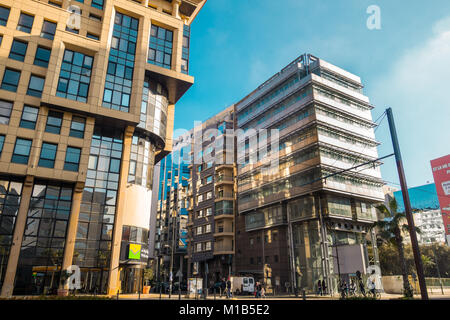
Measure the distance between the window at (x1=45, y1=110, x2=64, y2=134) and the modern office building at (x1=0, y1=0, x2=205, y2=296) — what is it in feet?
0.30

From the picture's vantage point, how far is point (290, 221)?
48.0m

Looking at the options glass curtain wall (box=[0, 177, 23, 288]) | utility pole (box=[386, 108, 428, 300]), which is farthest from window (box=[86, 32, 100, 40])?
utility pole (box=[386, 108, 428, 300])

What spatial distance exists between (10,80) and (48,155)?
8.84 metres

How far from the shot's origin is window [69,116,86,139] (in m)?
34.1

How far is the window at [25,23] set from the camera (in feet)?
114

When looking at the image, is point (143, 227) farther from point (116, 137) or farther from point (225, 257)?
point (225, 257)

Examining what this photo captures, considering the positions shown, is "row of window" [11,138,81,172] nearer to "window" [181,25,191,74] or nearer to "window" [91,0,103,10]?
"window" [181,25,191,74]

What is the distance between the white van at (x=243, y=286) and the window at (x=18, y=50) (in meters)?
36.5


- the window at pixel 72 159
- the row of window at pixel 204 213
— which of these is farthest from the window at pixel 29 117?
the row of window at pixel 204 213

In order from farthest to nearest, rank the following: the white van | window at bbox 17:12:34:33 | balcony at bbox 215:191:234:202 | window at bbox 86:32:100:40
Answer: balcony at bbox 215:191:234:202, the white van, window at bbox 86:32:100:40, window at bbox 17:12:34:33

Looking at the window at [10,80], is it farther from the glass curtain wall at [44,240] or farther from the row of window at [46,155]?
the glass curtain wall at [44,240]

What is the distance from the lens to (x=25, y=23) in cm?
3503
